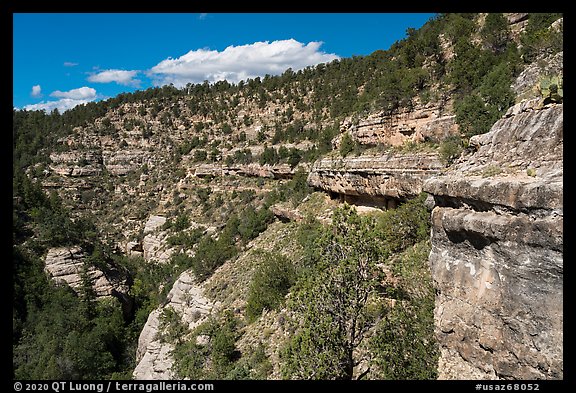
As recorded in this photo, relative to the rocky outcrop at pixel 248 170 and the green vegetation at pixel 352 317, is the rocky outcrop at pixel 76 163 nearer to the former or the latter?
the rocky outcrop at pixel 248 170

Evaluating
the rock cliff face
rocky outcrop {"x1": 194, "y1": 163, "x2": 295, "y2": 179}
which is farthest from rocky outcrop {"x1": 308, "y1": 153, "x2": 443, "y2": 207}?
rocky outcrop {"x1": 194, "y1": 163, "x2": 295, "y2": 179}

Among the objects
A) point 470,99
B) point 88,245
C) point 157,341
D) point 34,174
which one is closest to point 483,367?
point 470,99

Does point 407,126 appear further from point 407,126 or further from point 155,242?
point 155,242

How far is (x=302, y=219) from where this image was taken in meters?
27.2

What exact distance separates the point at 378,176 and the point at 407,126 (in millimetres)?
4143

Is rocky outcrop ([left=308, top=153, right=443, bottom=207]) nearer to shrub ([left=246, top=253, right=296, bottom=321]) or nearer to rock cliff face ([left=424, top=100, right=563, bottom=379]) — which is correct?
shrub ([left=246, top=253, right=296, bottom=321])

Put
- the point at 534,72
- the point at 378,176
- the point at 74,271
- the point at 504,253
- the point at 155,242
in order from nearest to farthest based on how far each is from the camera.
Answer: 1. the point at 504,253
2. the point at 534,72
3. the point at 378,176
4. the point at 74,271
5. the point at 155,242

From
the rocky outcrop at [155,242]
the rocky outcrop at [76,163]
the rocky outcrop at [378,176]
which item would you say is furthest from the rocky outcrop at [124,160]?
the rocky outcrop at [378,176]

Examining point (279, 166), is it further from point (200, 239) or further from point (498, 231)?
point (498, 231)

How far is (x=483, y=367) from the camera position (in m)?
6.30

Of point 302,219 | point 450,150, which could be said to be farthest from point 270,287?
point 450,150

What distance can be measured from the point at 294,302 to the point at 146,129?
228 ft

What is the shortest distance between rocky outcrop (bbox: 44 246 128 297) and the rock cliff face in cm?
3503
